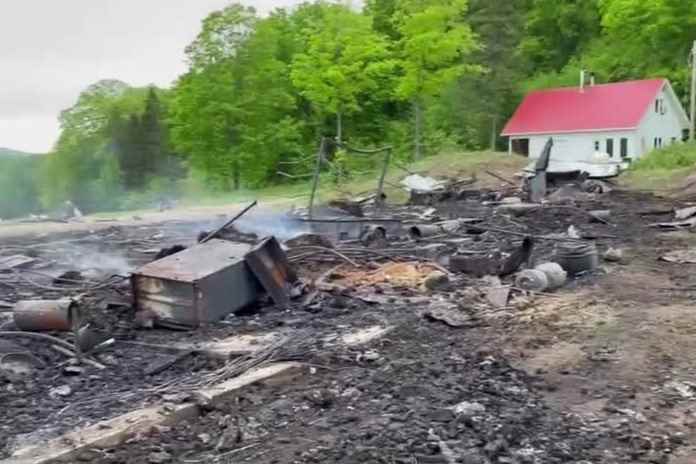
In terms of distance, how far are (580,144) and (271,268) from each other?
3680 cm

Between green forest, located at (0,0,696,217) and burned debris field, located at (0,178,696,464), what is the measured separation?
910 inches

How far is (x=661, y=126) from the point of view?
42.6 m

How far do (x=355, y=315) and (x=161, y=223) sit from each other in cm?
1147

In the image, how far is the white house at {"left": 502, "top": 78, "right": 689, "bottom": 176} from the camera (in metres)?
40.2

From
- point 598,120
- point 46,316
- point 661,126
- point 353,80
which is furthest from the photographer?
point 661,126

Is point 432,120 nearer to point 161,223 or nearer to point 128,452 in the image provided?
point 161,223

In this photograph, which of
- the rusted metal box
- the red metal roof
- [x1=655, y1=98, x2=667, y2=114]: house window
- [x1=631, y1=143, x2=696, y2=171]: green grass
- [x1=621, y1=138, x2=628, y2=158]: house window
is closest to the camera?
the rusted metal box

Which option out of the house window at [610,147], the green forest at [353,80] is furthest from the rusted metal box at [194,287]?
the house window at [610,147]

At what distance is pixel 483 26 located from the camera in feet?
141

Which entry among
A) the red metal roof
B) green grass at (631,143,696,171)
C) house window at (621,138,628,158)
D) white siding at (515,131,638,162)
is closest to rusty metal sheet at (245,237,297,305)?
green grass at (631,143,696,171)

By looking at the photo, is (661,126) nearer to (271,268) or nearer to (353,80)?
(353,80)

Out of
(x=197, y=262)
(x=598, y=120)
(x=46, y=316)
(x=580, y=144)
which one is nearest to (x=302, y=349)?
(x=197, y=262)

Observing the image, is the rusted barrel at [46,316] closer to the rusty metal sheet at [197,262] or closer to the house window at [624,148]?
the rusty metal sheet at [197,262]

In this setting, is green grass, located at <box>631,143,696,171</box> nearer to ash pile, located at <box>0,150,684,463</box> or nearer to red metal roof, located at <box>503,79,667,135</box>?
red metal roof, located at <box>503,79,667,135</box>
